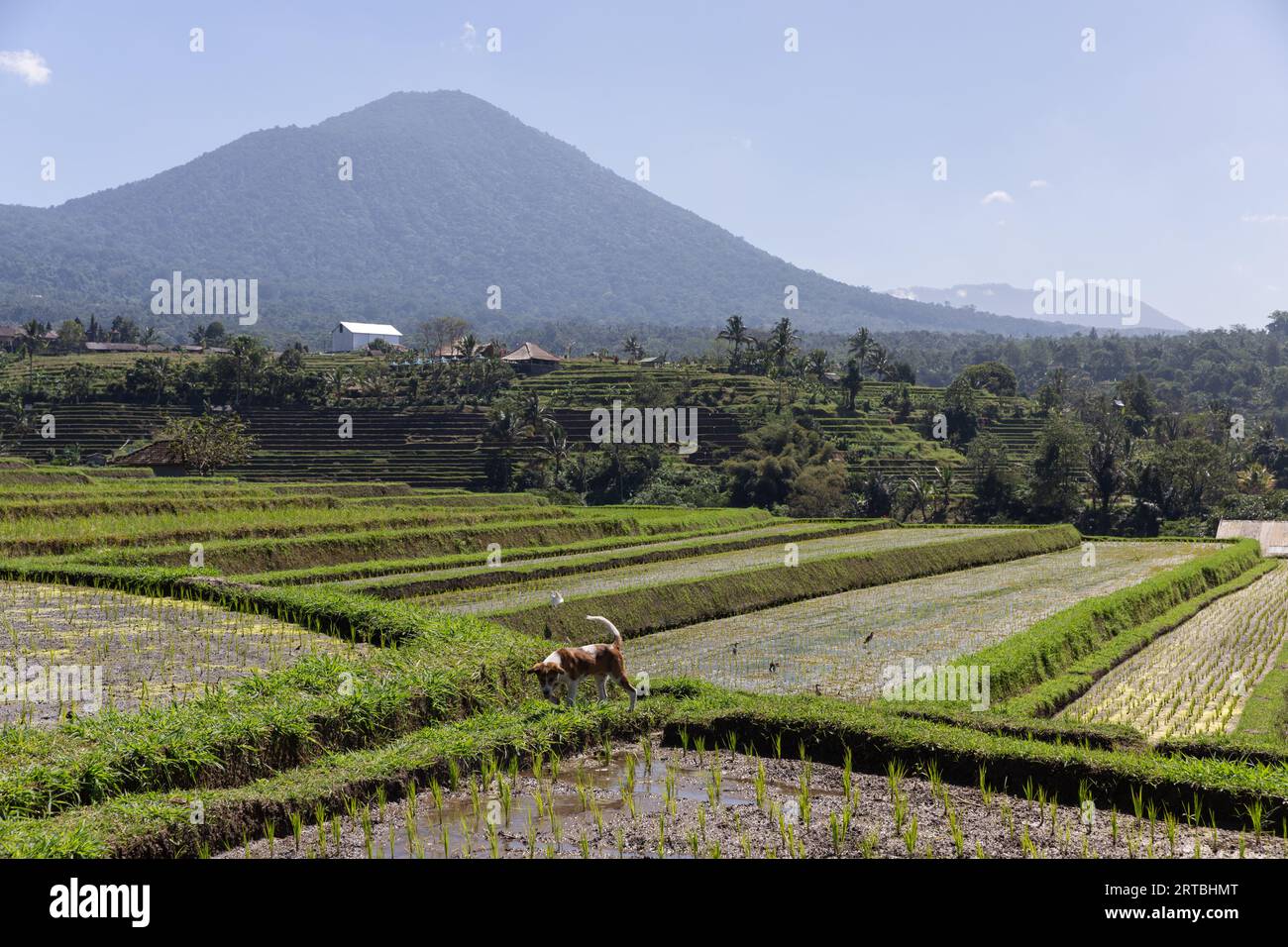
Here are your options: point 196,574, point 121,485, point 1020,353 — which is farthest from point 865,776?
point 1020,353

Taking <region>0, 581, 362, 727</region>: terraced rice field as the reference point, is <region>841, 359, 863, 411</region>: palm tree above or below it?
above

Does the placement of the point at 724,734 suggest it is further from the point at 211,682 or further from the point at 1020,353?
the point at 1020,353

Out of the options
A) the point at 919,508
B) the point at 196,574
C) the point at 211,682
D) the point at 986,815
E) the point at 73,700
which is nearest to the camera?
the point at 986,815

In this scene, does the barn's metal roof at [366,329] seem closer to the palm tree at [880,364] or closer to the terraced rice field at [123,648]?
the palm tree at [880,364]

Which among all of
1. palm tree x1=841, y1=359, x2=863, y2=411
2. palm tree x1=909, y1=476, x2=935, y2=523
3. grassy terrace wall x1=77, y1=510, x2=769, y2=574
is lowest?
palm tree x1=909, y1=476, x2=935, y2=523

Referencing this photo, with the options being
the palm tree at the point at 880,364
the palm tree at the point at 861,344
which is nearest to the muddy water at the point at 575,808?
the palm tree at the point at 861,344

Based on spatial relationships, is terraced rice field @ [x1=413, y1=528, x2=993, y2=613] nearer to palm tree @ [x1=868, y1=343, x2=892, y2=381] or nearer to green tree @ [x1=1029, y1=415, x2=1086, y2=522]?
green tree @ [x1=1029, y1=415, x2=1086, y2=522]

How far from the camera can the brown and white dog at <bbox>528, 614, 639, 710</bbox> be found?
1268 cm

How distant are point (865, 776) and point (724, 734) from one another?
1694 millimetres

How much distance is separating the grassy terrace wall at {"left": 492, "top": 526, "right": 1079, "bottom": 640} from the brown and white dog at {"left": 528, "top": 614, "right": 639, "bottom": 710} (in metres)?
6.33

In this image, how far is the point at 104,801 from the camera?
878cm

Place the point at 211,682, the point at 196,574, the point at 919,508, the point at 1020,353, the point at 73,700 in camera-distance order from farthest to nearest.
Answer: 1. the point at 1020,353
2. the point at 919,508
3. the point at 196,574
4. the point at 211,682
5. the point at 73,700

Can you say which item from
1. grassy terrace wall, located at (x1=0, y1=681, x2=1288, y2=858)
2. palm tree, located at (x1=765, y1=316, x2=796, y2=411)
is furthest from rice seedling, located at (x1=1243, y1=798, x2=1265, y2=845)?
palm tree, located at (x1=765, y1=316, x2=796, y2=411)

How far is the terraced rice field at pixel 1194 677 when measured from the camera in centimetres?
1623
